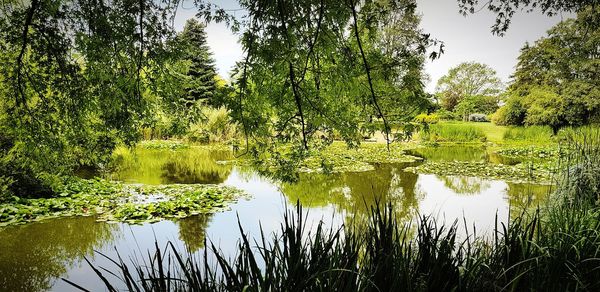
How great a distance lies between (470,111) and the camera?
117 feet

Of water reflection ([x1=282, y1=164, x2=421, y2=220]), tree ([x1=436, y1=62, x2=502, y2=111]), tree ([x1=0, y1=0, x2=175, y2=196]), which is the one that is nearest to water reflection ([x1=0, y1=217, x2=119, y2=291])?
tree ([x1=0, y1=0, x2=175, y2=196])

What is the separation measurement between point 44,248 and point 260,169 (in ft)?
11.4

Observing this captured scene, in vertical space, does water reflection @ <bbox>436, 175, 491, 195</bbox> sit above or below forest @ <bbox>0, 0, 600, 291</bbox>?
below

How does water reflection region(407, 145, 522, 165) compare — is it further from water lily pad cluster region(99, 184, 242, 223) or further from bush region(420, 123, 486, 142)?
water lily pad cluster region(99, 184, 242, 223)

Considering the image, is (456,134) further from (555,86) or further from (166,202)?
(166,202)

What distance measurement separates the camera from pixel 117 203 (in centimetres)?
675

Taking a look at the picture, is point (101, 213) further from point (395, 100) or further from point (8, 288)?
point (395, 100)

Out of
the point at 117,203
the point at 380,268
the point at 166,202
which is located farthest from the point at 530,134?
the point at 380,268

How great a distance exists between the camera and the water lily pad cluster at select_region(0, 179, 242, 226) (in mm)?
5898

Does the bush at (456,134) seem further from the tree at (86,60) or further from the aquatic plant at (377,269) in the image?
the aquatic plant at (377,269)

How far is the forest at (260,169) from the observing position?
1.83 metres

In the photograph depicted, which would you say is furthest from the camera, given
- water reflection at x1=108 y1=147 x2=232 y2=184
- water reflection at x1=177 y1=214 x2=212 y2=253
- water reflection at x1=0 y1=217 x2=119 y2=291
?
water reflection at x1=108 y1=147 x2=232 y2=184

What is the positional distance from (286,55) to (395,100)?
4.75 feet

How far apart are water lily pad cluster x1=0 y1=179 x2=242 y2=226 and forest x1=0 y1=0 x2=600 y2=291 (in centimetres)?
5
